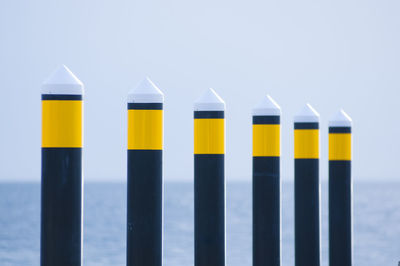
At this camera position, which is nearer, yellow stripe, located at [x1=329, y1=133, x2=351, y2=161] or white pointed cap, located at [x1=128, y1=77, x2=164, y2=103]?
white pointed cap, located at [x1=128, y1=77, x2=164, y2=103]

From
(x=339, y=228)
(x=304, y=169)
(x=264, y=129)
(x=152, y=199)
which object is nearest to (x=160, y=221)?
(x=152, y=199)

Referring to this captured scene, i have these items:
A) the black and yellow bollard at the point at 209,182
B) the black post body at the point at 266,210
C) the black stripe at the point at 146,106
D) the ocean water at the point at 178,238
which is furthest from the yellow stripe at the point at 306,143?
the ocean water at the point at 178,238

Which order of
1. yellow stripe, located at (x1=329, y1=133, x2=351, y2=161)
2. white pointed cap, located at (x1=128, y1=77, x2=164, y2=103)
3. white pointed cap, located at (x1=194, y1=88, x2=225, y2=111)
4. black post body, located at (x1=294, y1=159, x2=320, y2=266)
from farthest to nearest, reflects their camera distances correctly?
yellow stripe, located at (x1=329, y1=133, x2=351, y2=161) → black post body, located at (x1=294, y1=159, x2=320, y2=266) → white pointed cap, located at (x1=194, y1=88, x2=225, y2=111) → white pointed cap, located at (x1=128, y1=77, x2=164, y2=103)

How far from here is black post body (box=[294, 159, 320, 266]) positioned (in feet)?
33.1

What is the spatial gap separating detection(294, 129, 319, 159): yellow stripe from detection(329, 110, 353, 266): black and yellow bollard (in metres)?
0.94

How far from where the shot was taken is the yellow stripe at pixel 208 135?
7723 mm

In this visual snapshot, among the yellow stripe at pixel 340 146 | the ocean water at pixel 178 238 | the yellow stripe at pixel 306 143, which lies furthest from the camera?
the ocean water at pixel 178 238

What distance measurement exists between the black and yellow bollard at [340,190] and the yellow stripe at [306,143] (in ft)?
3.10

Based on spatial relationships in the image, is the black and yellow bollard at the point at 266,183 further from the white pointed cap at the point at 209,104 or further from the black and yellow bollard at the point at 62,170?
the black and yellow bollard at the point at 62,170

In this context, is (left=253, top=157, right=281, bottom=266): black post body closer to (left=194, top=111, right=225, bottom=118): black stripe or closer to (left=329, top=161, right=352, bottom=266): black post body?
(left=194, top=111, right=225, bottom=118): black stripe

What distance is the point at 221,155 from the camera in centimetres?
785

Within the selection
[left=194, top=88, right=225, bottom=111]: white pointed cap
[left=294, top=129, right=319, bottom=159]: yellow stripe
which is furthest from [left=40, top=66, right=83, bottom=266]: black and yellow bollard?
[left=294, top=129, right=319, bottom=159]: yellow stripe

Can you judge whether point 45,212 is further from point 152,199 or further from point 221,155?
point 221,155

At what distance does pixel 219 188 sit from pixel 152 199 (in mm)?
1174
